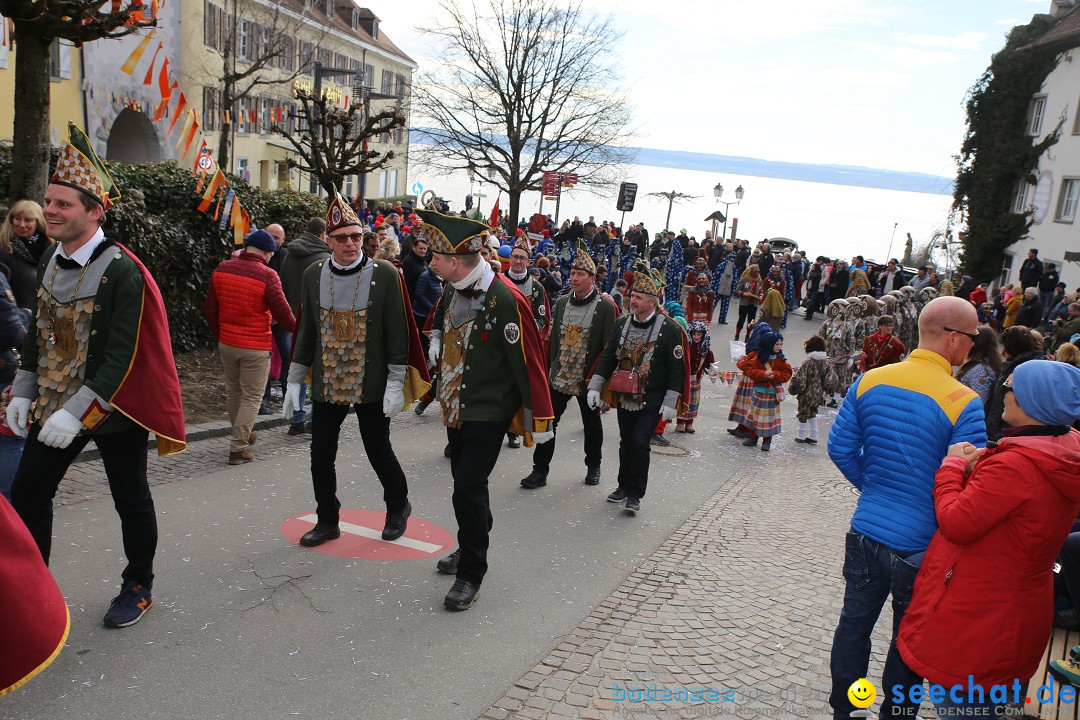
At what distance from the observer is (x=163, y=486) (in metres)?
6.54

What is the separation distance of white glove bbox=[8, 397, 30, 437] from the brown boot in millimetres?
3134

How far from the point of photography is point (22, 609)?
196 cm

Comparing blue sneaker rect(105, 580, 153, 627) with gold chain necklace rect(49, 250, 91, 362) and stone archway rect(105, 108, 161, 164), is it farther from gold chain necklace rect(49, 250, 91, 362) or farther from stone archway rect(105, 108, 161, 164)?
stone archway rect(105, 108, 161, 164)

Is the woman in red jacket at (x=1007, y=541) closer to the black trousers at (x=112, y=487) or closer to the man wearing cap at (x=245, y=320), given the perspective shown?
the black trousers at (x=112, y=487)

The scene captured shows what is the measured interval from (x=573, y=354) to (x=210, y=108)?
29.0 metres

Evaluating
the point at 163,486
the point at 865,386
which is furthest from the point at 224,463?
the point at 865,386

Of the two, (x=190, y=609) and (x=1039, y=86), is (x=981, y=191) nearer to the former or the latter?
(x=1039, y=86)

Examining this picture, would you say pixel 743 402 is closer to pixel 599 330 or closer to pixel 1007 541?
pixel 599 330

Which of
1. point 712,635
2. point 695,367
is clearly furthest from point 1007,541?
point 695,367

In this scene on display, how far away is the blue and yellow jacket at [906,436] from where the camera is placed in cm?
350

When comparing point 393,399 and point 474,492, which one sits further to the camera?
point 393,399

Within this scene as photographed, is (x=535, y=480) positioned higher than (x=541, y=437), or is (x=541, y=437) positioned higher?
(x=541, y=437)

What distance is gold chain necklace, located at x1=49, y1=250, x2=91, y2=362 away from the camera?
4145 mm

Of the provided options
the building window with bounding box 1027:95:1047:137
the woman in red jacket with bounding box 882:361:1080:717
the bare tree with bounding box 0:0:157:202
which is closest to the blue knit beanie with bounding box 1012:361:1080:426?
the woman in red jacket with bounding box 882:361:1080:717
